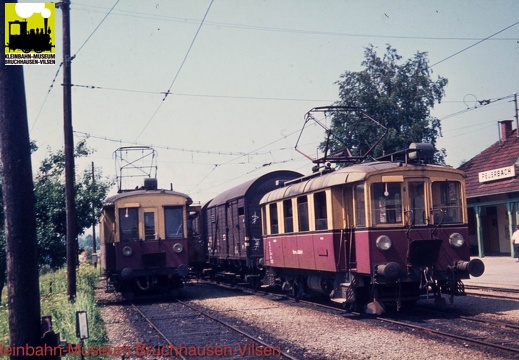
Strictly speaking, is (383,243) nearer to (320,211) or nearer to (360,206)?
(360,206)

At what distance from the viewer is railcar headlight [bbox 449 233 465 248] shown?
1266cm

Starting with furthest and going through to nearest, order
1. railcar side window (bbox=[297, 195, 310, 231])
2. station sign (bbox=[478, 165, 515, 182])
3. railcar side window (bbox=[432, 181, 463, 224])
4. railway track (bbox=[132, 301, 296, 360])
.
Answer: station sign (bbox=[478, 165, 515, 182]) → railcar side window (bbox=[297, 195, 310, 231]) → railcar side window (bbox=[432, 181, 463, 224]) → railway track (bbox=[132, 301, 296, 360])

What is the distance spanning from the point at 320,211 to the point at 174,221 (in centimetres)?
646

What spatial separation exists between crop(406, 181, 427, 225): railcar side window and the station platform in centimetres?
610

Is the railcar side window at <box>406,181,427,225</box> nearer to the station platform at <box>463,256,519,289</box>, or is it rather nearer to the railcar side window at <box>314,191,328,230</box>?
the railcar side window at <box>314,191,328,230</box>

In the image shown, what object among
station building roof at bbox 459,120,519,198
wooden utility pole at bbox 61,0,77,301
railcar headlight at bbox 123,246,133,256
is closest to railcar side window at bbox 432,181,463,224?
wooden utility pole at bbox 61,0,77,301

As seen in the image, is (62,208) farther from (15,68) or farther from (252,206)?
(15,68)

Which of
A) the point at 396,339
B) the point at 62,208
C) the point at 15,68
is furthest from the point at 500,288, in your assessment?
the point at 62,208

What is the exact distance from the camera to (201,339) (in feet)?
36.9

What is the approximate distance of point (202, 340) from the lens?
36.6ft

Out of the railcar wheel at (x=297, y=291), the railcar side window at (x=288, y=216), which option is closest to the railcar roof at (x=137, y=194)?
the railcar side window at (x=288, y=216)

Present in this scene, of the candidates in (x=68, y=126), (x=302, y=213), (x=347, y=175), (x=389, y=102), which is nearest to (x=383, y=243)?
(x=347, y=175)

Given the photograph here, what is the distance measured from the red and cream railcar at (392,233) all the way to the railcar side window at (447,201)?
0.07ft

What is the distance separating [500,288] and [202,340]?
9.35 metres
